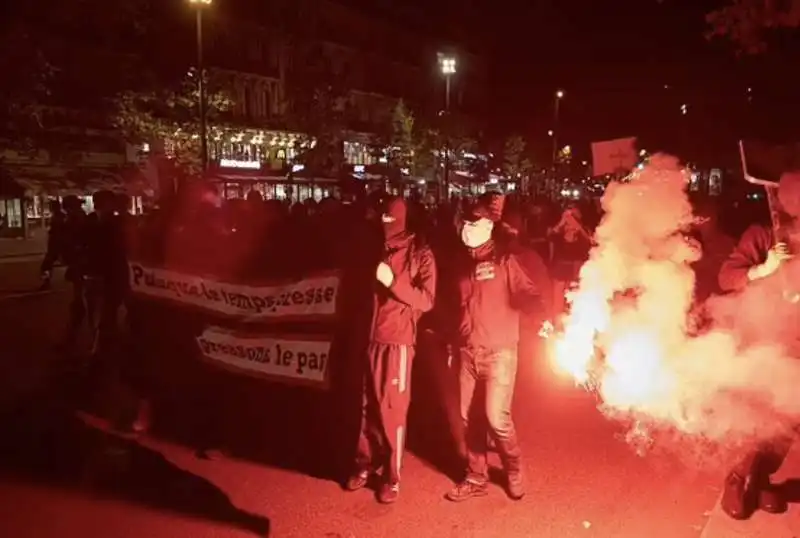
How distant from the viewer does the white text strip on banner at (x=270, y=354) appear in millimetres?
5855

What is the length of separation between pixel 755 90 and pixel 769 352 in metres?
19.4

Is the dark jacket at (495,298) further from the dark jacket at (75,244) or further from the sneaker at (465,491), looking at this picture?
the dark jacket at (75,244)

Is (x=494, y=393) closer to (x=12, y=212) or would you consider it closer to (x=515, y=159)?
(x=12, y=212)

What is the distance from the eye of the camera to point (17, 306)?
52.9 feet

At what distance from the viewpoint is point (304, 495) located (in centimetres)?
591

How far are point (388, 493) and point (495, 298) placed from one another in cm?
150

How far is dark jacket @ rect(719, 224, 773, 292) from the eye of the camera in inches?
216

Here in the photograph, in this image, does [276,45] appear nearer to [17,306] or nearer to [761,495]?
[17,306]

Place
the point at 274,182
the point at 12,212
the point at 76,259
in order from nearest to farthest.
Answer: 1. the point at 76,259
2. the point at 12,212
3. the point at 274,182

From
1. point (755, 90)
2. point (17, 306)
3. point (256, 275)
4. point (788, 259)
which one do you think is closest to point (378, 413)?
point (256, 275)

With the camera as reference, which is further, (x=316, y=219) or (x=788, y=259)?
(x=316, y=219)

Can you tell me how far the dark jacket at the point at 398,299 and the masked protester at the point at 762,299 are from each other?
1.94 meters

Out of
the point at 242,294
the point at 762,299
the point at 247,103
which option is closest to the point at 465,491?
the point at 242,294

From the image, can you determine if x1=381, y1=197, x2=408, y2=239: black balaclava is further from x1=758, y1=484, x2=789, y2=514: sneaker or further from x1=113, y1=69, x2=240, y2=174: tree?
x1=113, y1=69, x2=240, y2=174: tree
